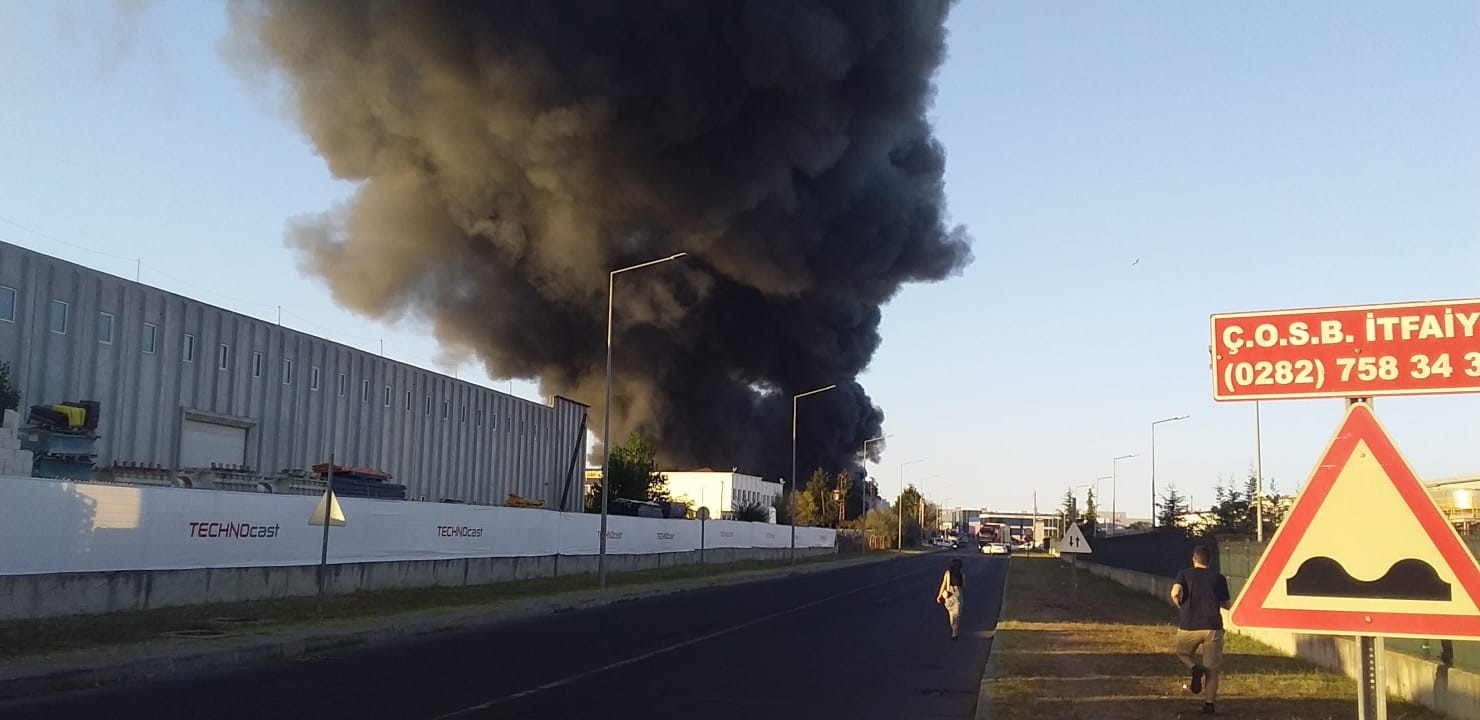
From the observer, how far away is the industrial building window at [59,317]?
2483 centimetres

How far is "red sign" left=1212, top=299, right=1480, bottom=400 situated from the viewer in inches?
143

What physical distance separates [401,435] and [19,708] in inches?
1166

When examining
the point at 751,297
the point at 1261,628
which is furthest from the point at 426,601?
the point at 751,297

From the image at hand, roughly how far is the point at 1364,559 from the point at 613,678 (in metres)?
8.65

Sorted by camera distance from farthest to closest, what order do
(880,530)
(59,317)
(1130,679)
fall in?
(880,530), (59,317), (1130,679)

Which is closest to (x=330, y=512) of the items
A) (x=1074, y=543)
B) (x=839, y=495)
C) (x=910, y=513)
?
(x=1074, y=543)

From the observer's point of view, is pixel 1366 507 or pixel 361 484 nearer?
pixel 1366 507

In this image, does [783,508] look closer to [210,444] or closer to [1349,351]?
[210,444]

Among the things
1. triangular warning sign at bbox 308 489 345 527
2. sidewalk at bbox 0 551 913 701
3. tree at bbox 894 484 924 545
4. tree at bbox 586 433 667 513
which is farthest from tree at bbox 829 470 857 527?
triangular warning sign at bbox 308 489 345 527

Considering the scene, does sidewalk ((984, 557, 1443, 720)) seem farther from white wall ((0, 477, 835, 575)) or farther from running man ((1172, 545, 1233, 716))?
→ white wall ((0, 477, 835, 575))

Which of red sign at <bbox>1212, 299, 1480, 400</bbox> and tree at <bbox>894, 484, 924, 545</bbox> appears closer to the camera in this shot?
red sign at <bbox>1212, 299, 1480, 400</bbox>

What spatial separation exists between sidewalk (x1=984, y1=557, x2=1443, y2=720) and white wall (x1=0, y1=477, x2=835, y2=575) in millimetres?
11399

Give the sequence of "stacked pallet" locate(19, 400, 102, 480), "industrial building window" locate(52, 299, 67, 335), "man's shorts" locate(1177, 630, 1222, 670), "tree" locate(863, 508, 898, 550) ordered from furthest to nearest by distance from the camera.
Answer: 1. "tree" locate(863, 508, 898, 550)
2. "industrial building window" locate(52, 299, 67, 335)
3. "stacked pallet" locate(19, 400, 102, 480)
4. "man's shorts" locate(1177, 630, 1222, 670)

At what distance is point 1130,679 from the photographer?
460 inches
